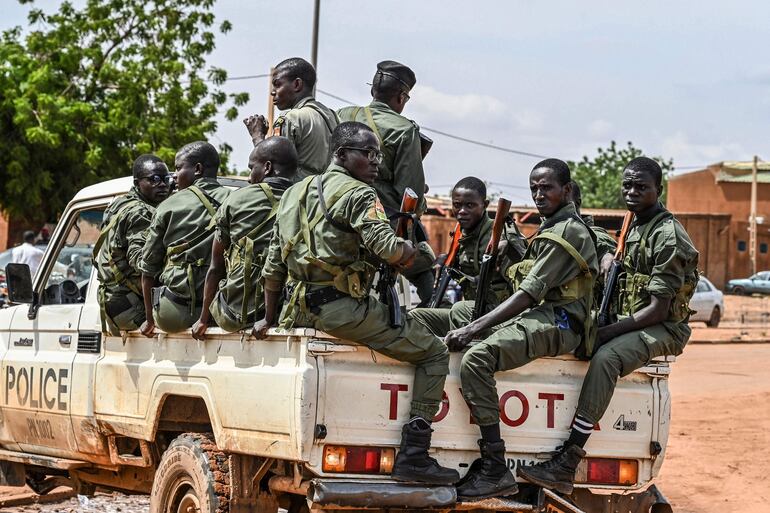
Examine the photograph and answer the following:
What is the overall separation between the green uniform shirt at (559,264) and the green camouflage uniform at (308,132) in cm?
147

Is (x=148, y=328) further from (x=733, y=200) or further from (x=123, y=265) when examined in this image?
(x=733, y=200)

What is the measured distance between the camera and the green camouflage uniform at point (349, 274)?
5.02 m

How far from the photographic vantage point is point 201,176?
6.60 meters

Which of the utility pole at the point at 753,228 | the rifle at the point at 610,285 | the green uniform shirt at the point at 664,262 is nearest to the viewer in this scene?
the green uniform shirt at the point at 664,262

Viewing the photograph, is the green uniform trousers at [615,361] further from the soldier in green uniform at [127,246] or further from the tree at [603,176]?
the tree at [603,176]

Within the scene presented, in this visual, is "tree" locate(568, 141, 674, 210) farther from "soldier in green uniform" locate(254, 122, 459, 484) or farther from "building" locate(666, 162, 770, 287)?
"soldier in green uniform" locate(254, 122, 459, 484)

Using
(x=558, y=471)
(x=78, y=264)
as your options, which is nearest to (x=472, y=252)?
(x=558, y=471)

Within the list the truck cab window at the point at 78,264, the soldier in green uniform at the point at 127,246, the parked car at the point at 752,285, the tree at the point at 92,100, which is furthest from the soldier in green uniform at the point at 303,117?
the parked car at the point at 752,285

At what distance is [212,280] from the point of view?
5852 millimetres

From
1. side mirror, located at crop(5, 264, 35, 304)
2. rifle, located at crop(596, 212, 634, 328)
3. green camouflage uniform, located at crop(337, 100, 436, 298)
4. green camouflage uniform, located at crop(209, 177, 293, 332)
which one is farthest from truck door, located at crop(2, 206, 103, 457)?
rifle, located at crop(596, 212, 634, 328)

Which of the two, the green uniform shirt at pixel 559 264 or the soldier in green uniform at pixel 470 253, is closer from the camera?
the green uniform shirt at pixel 559 264

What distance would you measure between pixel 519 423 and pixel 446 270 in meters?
1.38

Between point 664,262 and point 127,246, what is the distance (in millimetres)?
2845

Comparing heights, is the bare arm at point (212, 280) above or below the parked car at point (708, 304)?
below
